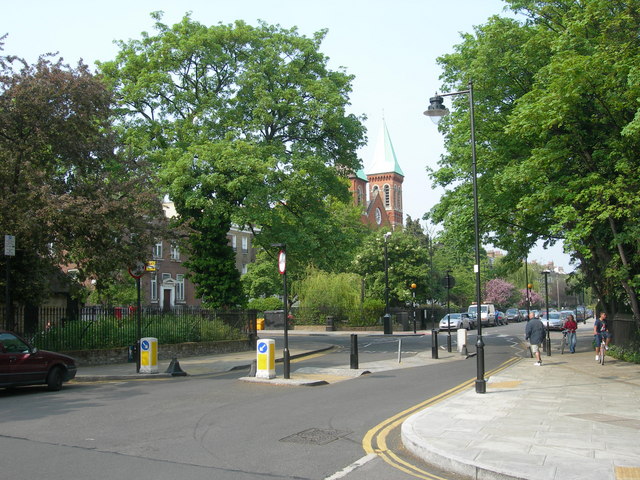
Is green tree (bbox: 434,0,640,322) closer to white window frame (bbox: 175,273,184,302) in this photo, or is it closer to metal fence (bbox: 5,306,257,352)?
metal fence (bbox: 5,306,257,352)

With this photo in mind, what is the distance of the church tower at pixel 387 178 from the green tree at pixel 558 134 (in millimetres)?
87564

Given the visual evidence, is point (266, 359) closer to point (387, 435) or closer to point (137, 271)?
point (137, 271)

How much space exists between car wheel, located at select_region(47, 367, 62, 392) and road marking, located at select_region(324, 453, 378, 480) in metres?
9.41

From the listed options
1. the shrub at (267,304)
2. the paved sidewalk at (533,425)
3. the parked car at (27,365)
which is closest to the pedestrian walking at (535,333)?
the paved sidewalk at (533,425)

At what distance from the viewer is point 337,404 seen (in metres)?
11.9

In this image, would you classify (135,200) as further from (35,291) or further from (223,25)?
(223,25)

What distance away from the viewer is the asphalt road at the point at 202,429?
273 inches

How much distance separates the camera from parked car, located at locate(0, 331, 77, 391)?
13.2 m

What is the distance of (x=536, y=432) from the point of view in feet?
28.1

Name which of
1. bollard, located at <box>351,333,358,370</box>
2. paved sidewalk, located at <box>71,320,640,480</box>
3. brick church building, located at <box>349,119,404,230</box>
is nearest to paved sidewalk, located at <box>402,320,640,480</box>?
paved sidewalk, located at <box>71,320,640,480</box>

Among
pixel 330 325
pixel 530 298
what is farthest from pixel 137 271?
pixel 530 298

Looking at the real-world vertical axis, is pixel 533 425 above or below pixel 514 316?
above

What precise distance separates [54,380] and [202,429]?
665 cm

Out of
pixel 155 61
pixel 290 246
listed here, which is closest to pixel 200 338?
pixel 290 246
